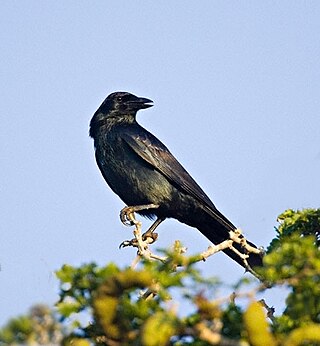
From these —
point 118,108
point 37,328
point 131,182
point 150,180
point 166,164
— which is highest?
point 118,108

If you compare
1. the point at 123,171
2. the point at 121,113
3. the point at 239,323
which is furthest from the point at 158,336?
the point at 121,113

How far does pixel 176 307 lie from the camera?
9.27 ft

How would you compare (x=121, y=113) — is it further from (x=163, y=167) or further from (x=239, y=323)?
(x=239, y=323)

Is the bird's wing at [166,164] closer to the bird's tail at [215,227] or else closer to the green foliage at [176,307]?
the bird's tail at [215,227]

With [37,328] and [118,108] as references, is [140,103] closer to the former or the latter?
[118,108]

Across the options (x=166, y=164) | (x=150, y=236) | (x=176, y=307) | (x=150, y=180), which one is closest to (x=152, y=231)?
(x=150, y=236)

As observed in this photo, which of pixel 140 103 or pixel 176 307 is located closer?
pixel 176 307

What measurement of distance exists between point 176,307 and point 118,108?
775cm

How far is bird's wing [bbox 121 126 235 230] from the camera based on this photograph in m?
9.72

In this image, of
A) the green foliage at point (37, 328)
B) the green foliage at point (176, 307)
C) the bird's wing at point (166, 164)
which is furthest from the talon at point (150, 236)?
the green foliage at point (37, 328)

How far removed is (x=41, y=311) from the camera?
2.72m

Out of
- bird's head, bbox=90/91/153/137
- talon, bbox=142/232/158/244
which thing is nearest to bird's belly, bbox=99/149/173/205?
talon, bbox=142/232/158/244

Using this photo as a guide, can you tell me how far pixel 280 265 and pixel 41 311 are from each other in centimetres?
95

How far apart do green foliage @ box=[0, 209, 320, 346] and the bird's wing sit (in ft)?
19.4
